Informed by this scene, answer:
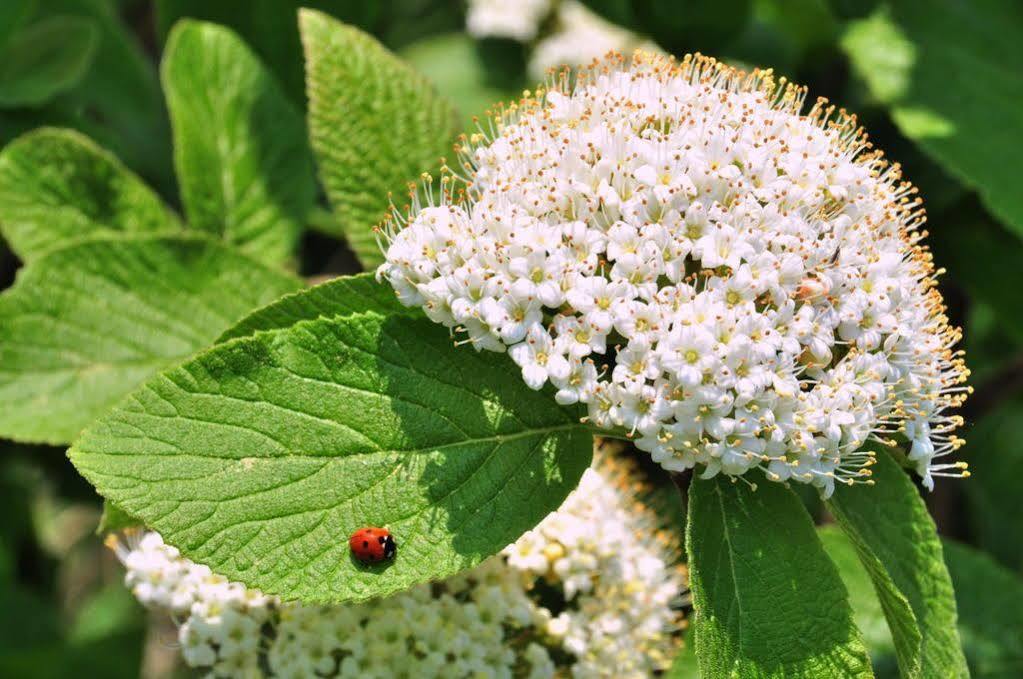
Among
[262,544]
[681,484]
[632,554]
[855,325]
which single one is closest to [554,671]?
[632,554]

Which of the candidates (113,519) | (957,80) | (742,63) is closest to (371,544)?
(113,519)

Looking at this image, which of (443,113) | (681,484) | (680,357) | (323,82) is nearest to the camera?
(680,357)

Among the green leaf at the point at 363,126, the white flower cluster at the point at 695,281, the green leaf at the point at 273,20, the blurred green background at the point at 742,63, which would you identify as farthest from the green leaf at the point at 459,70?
the white flower cluster at the point at 695,281

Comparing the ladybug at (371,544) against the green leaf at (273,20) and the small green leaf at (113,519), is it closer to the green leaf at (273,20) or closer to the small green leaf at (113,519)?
the small green leaf at (113,519)

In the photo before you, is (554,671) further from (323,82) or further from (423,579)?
(323,82)

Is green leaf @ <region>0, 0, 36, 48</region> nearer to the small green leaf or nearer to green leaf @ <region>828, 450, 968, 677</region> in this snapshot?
the small green leaf
